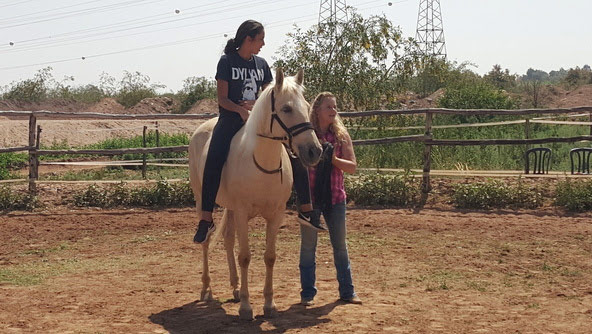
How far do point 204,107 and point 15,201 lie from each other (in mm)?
28108

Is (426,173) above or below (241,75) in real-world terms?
below

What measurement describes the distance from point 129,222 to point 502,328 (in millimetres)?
7318

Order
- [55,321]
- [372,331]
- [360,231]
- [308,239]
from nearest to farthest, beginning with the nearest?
[372,331]
[55,321]
[308,239]
[360,231]

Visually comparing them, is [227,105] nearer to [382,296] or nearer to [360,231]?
[382,296]

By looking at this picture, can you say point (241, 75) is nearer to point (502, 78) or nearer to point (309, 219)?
point (309, 219)

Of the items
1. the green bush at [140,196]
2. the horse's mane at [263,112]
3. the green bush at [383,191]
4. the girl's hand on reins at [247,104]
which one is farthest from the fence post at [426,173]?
the horse's mane at [263,112]

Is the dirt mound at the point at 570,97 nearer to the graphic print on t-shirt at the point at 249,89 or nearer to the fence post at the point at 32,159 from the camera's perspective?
the fence post at the point at 32,159

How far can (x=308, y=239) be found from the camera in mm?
6152

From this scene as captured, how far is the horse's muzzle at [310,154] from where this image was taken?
4.90 metres

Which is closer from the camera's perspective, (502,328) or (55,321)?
(502,328)

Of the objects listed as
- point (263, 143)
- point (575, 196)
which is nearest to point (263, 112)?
point (263, 143)

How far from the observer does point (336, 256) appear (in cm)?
616

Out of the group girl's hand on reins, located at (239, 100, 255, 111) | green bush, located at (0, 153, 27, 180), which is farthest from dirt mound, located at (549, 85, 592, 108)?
girl's hand on reins, located at (239, 100, 255, 111)

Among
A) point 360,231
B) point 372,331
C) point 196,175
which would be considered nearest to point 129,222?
point 360,231
